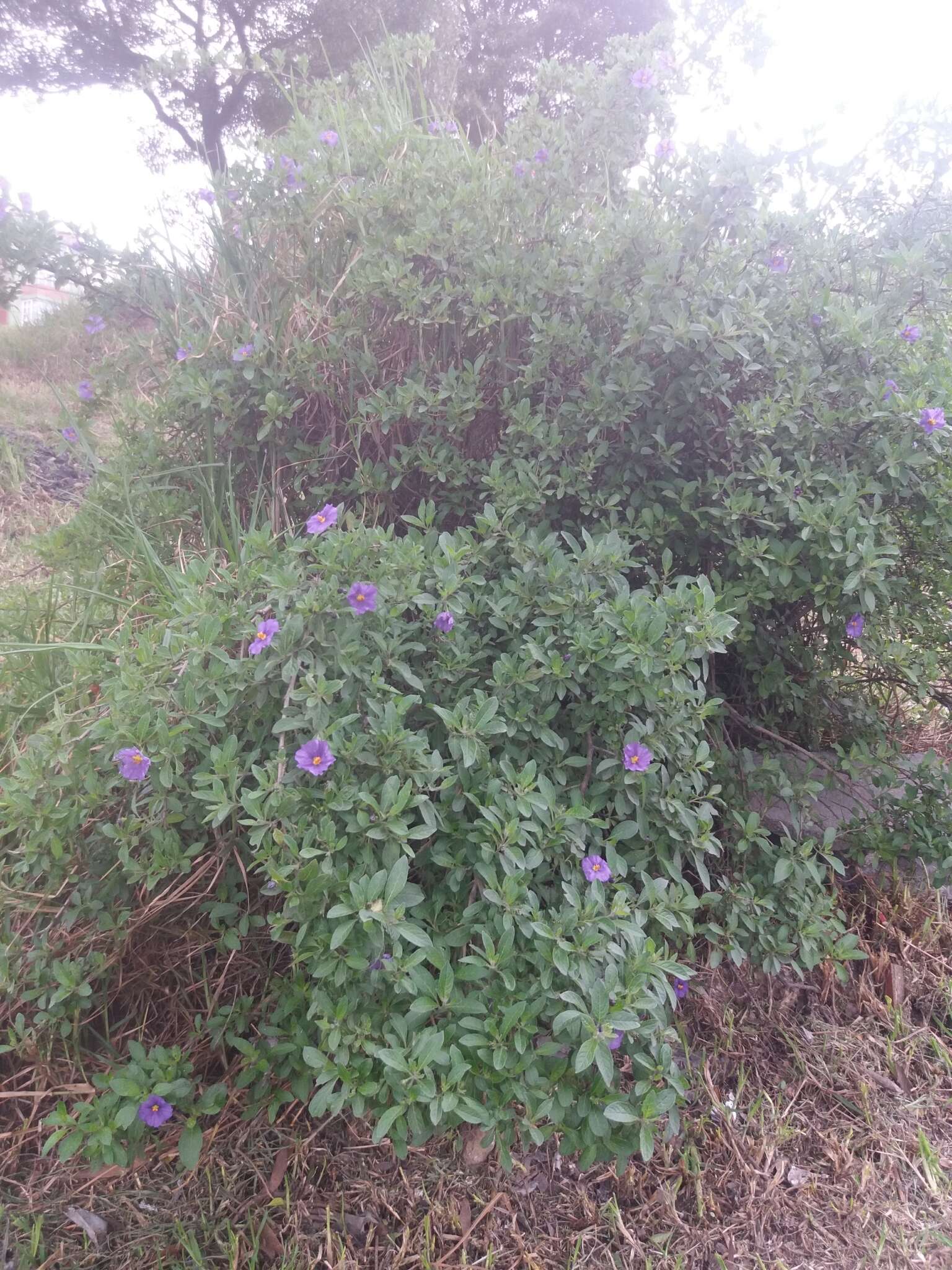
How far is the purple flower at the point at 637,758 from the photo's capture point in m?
1.40

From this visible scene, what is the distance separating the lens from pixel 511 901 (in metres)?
1.23

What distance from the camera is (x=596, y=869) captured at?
4.33ft

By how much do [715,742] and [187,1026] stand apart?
1.23 metres

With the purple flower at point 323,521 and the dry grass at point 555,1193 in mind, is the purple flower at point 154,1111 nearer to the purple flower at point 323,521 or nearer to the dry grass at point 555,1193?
the dry grass at point 555,1193

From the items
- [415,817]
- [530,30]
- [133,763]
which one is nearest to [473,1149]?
[415,817]

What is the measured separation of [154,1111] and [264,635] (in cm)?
78

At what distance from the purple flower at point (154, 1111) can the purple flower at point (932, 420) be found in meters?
1.85

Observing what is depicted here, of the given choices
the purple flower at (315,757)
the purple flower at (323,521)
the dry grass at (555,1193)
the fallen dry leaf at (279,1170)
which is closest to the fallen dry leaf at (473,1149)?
the dry grass at (555,1193)

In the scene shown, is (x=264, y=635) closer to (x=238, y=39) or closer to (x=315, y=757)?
(x=315, y=757)

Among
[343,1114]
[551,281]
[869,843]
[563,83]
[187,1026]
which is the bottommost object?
[869,843]

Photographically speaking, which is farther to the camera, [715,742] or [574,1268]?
[715,742]

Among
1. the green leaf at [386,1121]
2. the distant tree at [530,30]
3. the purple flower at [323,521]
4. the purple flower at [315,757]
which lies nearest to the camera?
the green leaf at [386,1121]

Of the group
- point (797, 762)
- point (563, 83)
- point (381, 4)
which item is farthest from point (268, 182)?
point (381, 4)

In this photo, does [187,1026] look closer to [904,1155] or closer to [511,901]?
[511,901]
